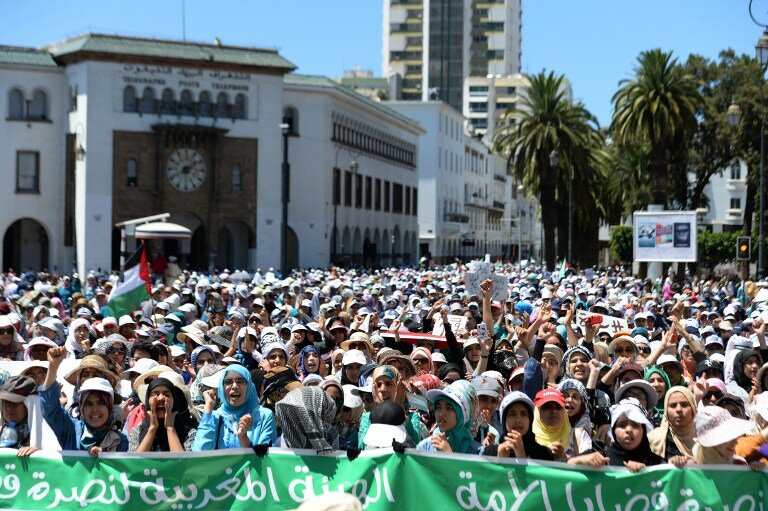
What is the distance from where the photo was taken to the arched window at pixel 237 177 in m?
68.0

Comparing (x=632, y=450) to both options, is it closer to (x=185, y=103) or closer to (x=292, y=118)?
(x=185, y=103)

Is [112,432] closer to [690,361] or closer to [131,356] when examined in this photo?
[131,356]

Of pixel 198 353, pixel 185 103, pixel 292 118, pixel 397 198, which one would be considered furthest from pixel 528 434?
pixel 397 198

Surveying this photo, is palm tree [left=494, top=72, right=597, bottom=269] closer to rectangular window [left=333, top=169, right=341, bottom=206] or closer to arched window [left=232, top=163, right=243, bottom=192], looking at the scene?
arched window [left=232, top=163, right=243, bottom=192]

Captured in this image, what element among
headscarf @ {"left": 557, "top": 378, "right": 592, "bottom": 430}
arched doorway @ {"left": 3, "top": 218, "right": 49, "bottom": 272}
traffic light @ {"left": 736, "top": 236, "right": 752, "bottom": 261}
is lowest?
arched doorway @ {"left": 3, "top": 218, "right": 49, "bottom": 272}

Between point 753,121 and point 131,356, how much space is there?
51226 mm

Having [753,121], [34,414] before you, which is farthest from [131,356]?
[753,121]

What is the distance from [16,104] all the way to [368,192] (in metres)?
24.7

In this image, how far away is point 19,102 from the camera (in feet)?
222

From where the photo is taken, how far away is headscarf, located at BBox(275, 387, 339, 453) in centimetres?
786

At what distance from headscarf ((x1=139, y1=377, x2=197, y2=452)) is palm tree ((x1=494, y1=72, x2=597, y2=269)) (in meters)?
50.4

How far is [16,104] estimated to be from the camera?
67.8 meters

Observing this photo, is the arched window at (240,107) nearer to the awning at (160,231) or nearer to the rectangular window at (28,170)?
the rectangular window at (28,170)

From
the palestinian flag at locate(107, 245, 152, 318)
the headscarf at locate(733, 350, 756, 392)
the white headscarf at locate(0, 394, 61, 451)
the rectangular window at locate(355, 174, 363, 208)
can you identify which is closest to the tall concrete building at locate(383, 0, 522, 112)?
the rectangular window at locate(355, 174, 363, 208)
